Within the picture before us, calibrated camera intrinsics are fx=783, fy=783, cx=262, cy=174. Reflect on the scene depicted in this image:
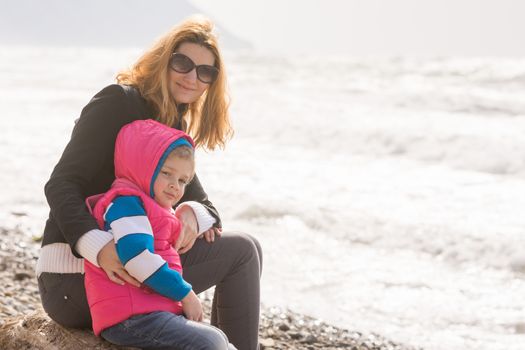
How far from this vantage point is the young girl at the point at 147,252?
2998 millimetres

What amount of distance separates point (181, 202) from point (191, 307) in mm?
961

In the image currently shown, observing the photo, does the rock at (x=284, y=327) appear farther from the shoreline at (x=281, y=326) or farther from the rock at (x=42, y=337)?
the rock at (x=42, y=337)

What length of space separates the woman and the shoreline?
5.82 ft

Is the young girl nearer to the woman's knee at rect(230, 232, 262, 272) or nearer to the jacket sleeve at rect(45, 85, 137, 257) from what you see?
the jacket sleeve at rect(45, 85, 137, 257)

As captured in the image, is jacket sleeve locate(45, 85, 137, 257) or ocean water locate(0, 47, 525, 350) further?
ocean water locate(0, 47, 525, 350)

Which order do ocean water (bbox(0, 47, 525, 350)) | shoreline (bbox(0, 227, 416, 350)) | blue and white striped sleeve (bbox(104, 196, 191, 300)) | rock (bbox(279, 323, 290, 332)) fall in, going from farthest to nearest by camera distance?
ocean water (bbox(0, 47, 525, 350)) < rock (bbox(279, 323, 290, 332)) < shoreline (bbox(0, 227, 416, 350)) < blue and white striped sleeve (bbox(104, 196, 191, 300))

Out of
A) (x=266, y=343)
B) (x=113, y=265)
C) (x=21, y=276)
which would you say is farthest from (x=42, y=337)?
(x=21, y=276)

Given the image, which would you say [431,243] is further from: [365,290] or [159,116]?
[159,116]

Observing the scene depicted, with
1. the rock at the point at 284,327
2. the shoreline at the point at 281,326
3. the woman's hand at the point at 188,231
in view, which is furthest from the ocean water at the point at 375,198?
the woman's hand at the point at 188,231

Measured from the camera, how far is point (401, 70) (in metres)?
34.8

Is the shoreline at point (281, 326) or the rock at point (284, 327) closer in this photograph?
the shoreline at point (281, 326)

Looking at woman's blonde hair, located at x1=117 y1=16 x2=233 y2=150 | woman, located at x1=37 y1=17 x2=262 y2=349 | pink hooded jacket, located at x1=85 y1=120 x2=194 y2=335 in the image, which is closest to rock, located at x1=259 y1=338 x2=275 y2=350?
woman, located at x1=37 y1=17 x2=262 y2=349

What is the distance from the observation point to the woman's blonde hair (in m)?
3.57

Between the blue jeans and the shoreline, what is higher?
the blue jeans
